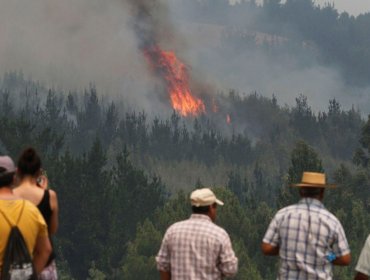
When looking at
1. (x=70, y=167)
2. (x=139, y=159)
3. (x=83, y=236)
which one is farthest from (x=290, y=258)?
(x=139, y=159)

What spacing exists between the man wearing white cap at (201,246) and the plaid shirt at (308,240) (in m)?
0.46

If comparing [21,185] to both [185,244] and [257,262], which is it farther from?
[257,262]

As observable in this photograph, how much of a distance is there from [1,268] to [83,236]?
89870 mm

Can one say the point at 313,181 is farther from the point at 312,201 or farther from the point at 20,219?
the point at 20,219

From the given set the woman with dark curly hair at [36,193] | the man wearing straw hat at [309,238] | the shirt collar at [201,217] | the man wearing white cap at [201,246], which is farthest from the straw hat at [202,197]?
the woman with dark curly hair at [36,193]

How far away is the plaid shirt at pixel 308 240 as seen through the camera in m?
7.24

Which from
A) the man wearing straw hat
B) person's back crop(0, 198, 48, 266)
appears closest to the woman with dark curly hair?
person's back crop(0, 198, 48, 266)

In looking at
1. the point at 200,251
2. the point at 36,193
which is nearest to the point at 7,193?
the point at 36,193

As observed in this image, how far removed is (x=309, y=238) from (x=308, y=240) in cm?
2

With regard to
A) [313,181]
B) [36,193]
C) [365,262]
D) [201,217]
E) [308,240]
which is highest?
[313,181]

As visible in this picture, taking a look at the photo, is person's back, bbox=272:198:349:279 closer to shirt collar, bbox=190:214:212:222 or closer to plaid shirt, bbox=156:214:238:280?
plaid shirt, bbox=156:214:238:280

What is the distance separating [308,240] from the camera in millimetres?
7285

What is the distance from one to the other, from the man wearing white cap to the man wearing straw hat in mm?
406

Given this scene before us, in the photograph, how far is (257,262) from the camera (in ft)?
290
